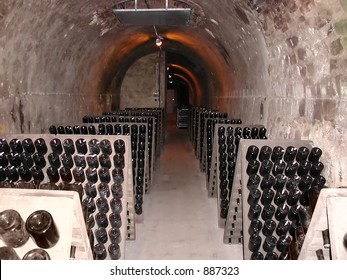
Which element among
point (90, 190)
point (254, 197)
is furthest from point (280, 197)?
point (90, 190)

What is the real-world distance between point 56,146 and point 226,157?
1.95 m

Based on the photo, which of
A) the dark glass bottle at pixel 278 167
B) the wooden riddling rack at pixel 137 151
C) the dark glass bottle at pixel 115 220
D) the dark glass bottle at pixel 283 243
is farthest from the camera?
the wooden riddling rack at pixel 137 151

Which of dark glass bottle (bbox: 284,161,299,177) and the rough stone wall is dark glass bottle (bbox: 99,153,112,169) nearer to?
dark glass bottle (bbox: 284,161,299,177)

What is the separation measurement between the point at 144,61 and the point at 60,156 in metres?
9.42

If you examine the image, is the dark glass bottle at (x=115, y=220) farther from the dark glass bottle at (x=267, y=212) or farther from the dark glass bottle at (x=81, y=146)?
the dark glass bottle at (x=267, y=212)

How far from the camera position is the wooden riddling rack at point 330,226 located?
1.59 metres

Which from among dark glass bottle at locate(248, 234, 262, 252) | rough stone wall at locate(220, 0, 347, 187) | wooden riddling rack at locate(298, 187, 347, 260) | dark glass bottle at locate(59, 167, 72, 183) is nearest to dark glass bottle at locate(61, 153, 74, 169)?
dark glass bottle at locate(59, 167, 72, 183)

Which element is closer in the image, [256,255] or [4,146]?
[256,255]

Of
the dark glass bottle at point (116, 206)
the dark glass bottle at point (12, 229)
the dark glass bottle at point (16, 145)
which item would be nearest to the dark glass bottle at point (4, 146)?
the dark glass bottle at point (16, 145)

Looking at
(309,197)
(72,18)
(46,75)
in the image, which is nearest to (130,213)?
(309,197)

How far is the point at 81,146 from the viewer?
2.99m

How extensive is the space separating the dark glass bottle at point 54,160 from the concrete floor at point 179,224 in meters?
1.07

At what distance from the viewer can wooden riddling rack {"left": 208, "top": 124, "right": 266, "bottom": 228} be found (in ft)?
13.1

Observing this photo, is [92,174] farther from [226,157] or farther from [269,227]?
[226,157]
